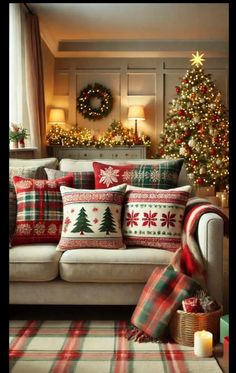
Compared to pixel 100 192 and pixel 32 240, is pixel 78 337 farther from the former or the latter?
pixel 100 192

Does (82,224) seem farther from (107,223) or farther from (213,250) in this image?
(213,250)

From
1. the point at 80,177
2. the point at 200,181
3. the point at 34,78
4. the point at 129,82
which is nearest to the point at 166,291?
the point at 80,177

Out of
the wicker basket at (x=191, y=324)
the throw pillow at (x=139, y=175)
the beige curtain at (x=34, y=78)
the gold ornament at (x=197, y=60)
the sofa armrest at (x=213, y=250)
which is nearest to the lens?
the wicker basket at (x=191, y=324)

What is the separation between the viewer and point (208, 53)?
887cm

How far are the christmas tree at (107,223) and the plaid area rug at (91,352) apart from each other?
0.54 m

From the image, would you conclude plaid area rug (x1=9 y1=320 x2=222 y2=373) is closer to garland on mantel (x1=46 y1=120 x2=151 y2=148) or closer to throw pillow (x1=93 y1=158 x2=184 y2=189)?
throw pillow (x1=93 y1=158 x2=184 y2=189)

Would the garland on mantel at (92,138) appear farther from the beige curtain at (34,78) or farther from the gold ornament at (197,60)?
the gold ornament at (197,60)

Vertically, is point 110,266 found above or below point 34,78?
below

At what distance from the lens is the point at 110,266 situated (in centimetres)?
270

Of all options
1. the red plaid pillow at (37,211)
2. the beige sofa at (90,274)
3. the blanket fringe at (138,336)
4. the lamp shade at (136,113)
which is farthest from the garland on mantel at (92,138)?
the blanket fringe at (138,336)

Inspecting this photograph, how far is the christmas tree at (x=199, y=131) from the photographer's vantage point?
789cm

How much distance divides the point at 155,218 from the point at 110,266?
1.38ft
